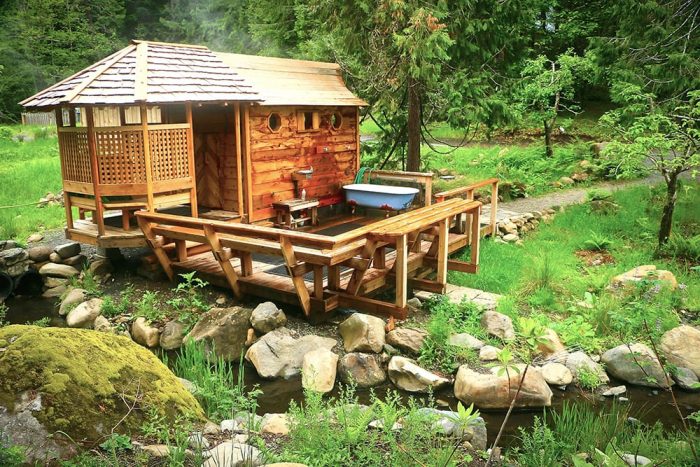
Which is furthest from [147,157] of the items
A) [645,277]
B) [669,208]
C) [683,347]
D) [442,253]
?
[669,208]

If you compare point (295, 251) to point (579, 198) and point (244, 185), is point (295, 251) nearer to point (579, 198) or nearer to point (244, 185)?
point (244, 185)

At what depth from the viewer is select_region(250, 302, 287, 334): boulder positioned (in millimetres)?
7582

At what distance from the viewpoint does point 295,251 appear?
7.44 metres

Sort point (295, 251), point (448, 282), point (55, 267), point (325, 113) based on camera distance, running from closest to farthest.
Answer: point (295, 251) < point (448, 282) < point (55, 267) < point (325, 113)

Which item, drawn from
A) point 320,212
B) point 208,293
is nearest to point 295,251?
point 208,293

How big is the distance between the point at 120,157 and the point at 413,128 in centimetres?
651

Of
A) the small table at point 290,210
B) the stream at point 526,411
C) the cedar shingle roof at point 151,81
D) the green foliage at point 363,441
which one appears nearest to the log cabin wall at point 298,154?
the small table at point 290,210

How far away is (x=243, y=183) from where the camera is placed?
1066 centimetres

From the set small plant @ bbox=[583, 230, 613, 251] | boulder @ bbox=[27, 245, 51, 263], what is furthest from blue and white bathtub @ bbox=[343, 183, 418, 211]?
boulder @ bbox=[27, 245, 51, 263]

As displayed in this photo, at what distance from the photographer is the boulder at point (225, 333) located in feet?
24.1

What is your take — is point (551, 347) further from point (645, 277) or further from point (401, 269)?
point (645, 277)

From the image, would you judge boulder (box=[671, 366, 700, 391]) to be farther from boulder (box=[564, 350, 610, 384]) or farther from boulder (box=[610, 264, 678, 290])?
boulder (box=[610, 264, 678, 290])

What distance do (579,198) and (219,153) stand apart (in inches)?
346

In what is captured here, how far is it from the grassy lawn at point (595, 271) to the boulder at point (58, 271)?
664 cm
